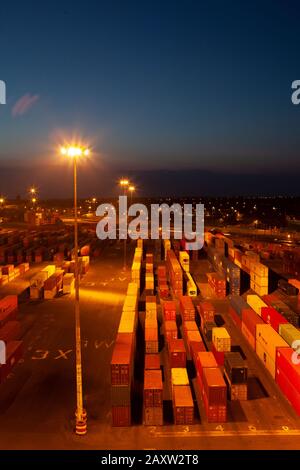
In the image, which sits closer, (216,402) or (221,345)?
(216,402)

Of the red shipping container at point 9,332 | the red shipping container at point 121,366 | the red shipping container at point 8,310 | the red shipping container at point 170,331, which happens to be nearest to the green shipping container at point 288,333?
the red shipping container at point 170,331

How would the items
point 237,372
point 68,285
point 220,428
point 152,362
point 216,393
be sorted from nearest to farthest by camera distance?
point 220,428
point 216,393
point 237,372
point 152,362
point 68,285

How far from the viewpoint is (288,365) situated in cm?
2228

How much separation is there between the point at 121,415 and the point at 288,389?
9.79m

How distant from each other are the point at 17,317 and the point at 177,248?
3963cm

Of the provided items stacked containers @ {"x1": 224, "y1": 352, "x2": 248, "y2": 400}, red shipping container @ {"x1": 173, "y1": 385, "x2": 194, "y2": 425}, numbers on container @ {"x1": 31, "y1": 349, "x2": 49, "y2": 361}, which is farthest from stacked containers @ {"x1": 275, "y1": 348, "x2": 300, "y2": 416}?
numbers on container @ {"x1": 31, "y1": 349, "x2": 49, "y2": 361}

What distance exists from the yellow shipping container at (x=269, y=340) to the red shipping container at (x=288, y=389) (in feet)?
4.30

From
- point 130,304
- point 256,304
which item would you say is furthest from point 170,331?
point 256,304

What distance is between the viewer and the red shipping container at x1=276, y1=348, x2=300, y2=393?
21.3 m

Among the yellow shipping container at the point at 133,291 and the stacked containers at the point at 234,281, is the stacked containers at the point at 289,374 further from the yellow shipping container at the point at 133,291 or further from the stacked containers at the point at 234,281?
the stacked containers at the point at 234,281

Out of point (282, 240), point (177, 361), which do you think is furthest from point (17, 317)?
point (282, 240)

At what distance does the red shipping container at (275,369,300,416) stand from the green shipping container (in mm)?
2811

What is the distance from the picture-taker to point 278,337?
2578 centimetres

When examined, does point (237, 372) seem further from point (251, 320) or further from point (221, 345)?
point (251, 320)
